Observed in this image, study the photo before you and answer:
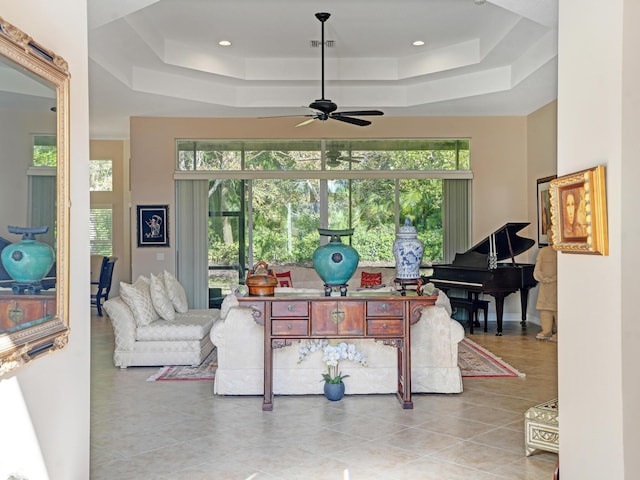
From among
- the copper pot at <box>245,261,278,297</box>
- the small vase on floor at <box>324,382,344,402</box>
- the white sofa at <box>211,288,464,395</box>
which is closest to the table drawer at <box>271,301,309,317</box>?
the copper pot at <box>245,261,278,297</box>

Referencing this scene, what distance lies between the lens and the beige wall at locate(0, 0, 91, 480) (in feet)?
7.36

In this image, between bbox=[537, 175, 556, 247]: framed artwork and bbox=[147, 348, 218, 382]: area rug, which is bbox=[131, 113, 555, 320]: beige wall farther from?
bbox=[147, 348, 218, 382]: area rug

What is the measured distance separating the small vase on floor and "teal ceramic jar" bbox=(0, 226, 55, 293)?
3006mm

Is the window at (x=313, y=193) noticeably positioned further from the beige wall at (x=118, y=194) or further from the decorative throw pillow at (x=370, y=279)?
the beige wall at (x=118, y=194)

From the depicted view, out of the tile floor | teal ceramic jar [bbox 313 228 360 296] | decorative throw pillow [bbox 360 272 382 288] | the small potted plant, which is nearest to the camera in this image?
the tile floor

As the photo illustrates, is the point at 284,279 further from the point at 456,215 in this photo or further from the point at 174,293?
the point at 456,215

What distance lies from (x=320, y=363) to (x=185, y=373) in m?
1.63

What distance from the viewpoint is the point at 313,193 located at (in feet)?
31.9

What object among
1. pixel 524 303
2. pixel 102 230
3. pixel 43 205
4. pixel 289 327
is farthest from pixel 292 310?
pixel 102 230

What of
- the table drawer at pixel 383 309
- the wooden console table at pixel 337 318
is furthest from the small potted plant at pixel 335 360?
the table drawer at pixel 383 309

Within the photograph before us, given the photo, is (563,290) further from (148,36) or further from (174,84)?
(174,84)

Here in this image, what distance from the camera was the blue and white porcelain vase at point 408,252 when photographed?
4.80 meters

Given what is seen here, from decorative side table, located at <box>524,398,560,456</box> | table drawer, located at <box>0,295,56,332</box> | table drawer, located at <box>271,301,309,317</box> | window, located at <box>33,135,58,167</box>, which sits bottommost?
decorative side table, located at <box>524,398,560,456</box>

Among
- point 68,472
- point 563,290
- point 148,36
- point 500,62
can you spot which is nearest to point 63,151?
point 68,472
